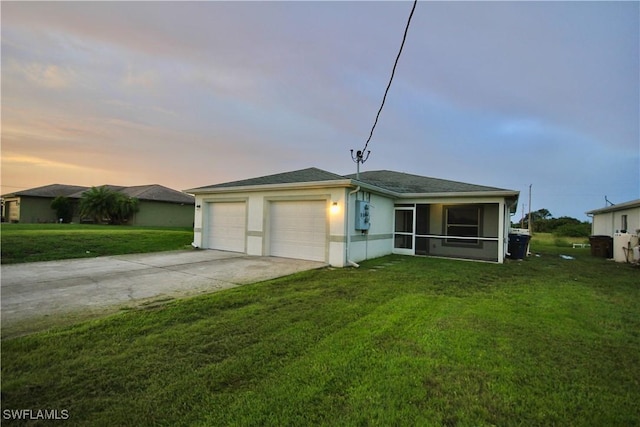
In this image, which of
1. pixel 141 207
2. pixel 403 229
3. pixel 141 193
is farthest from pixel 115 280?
pixel 141 193

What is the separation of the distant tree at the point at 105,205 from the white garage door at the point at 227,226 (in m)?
14.3

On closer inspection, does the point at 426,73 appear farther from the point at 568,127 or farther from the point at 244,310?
the point at 568,127

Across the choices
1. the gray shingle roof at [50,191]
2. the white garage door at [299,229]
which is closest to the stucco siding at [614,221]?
the white garage door at [299,229]

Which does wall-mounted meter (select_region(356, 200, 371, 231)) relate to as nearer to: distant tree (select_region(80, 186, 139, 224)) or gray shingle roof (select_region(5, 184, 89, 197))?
distant tree (select_region(80, 186, 139, 224))

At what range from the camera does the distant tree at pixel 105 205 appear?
22578mm

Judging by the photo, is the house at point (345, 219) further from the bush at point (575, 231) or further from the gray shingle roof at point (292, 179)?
the bush at point (575, 231)

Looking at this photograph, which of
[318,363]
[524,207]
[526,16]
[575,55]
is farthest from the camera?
[524,207]

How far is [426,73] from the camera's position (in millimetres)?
9117

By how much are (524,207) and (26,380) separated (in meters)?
42.6

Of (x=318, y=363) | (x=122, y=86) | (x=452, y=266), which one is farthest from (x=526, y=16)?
(x=122, y=86)

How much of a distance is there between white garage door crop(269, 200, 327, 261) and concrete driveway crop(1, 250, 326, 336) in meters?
0.47

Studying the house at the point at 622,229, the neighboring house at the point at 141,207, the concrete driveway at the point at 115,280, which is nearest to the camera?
the concrete driveway at the point at 115,280

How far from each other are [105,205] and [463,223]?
25.2 meters

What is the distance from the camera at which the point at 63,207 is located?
26.0 meters
